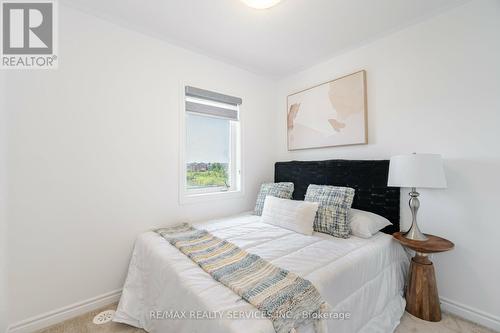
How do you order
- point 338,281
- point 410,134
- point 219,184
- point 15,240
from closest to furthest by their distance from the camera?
point 338,281 < point 15,240 < point 410,134 < point 219,184

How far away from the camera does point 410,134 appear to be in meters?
1.93

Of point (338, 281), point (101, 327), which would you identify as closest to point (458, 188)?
point (338, 281)

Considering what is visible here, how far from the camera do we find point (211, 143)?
2656 millimetres

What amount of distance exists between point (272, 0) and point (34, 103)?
1916 millimetres

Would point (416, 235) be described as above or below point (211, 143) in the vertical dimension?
below

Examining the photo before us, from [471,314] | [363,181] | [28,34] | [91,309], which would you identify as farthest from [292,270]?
[28,34]

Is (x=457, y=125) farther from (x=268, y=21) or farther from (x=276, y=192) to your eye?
(x=268, y=21)

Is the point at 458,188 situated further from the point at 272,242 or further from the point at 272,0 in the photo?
the point at 272,0

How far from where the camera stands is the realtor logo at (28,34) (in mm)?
1543

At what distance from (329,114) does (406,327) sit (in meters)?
2.06

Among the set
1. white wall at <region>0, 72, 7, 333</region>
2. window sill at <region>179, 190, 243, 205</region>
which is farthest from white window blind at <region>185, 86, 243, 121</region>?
white wall at <region>0, 72, 7, 333</region>

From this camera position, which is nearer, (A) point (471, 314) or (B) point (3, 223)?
(B) point (3, 223)

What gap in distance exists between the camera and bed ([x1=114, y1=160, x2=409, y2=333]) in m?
1.04

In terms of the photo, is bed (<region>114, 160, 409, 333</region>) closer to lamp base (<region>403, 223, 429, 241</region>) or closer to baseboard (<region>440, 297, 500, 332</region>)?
lamp base (<region>403, 223, 429, 241</region>)
